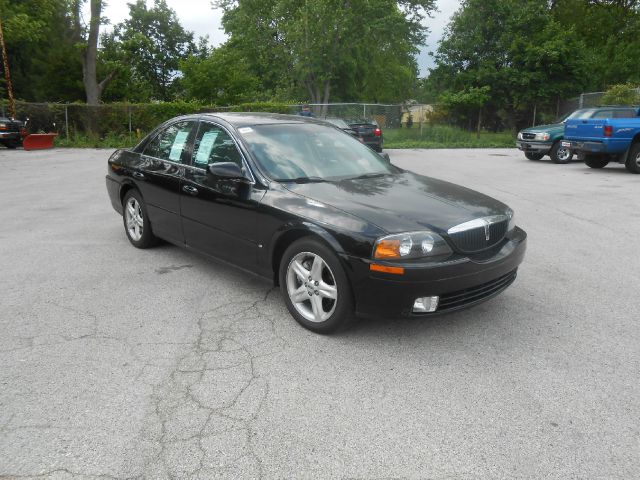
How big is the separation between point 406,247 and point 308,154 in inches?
62.2

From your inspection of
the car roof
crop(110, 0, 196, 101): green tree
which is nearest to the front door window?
the car roof

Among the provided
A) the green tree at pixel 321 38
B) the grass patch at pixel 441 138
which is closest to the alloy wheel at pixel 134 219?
the grass patch at pixel 441 138

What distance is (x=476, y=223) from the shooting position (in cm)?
371

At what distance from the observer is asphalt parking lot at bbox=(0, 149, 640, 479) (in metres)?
2.46

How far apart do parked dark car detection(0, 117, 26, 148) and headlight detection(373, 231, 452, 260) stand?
21817mm

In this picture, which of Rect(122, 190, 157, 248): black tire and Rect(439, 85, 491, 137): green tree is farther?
Rect(439, 85, 491, 137): green tree

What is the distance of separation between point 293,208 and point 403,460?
195 centimetres

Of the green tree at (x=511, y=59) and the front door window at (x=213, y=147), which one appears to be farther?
the green tree at (x=511, y=59)

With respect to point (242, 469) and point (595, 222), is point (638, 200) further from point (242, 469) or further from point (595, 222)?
point (242, 469)

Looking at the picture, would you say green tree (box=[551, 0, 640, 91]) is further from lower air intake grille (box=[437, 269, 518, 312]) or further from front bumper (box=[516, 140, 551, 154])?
lower air intake grille (box=[437, 269, 518, 312])

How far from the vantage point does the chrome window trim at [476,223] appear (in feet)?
11.7

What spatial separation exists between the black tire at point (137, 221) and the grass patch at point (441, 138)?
2117cm

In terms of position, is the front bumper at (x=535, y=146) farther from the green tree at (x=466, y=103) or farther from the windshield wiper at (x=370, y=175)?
the windshield wiper at (x=370, y=175)

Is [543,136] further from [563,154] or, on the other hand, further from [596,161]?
[596,161]
